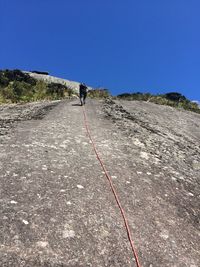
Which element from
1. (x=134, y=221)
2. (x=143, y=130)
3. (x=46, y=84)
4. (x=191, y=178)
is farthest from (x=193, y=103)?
(x=134, y=221)

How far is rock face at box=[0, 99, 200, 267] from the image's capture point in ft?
27.5

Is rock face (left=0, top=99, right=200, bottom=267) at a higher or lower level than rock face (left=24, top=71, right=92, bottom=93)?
higher

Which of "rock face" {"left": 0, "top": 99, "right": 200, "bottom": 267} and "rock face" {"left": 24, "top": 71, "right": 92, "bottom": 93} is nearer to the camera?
"rock face" {"left": 0, "top": 99, "right": 200, "bottom": 267}

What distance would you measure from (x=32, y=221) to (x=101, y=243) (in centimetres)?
165

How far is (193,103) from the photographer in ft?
166

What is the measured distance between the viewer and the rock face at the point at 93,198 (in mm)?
8375

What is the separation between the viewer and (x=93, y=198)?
1070 cm

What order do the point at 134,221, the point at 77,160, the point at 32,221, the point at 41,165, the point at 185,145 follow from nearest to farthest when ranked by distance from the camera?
the point at 32,221, the point at 134,221, the point at 41,165, the point at 77,160, the point at 185,145

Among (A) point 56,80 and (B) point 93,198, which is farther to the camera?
(A) point 56,80

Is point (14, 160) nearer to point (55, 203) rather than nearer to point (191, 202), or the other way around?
point (55, 203)

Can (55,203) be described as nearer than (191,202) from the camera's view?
Yes

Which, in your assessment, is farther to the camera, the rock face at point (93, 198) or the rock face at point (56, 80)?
the rock face at point (56, 80)

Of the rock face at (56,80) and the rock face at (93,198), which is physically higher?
the rock face at (93,198)

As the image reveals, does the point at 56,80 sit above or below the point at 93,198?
below
